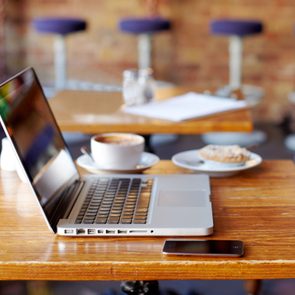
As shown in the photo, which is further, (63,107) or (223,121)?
(63,107)

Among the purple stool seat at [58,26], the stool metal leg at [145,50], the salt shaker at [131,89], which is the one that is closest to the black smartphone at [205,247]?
the salt shaker at [131,89]

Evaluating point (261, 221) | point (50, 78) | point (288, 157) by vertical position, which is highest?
point (261, 221)

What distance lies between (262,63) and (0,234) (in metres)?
4.15

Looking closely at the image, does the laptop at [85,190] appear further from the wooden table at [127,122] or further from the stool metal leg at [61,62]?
the stool metal leg at [61,62]

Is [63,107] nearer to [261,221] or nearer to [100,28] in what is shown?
[261,221]

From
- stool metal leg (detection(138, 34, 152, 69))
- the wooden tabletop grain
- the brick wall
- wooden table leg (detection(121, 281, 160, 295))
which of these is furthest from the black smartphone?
the brick wall

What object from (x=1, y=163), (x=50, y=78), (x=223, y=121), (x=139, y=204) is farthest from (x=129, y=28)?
(x=139, y=204)

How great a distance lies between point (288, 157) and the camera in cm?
400

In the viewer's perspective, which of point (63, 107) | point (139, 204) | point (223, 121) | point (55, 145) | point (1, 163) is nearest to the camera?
point (139, 204)

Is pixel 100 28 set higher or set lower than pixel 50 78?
higher

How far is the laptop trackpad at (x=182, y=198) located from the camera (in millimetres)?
1228

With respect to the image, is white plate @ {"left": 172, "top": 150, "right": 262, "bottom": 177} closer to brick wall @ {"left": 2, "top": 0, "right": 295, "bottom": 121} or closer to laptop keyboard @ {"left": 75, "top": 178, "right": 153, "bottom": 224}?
laptop keyboard @ {"left": 75, "top": 178, "right": 153, "bottom": 224}

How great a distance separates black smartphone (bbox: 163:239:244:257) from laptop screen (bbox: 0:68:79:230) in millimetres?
231

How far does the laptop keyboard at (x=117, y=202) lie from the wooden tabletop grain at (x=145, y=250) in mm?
60
